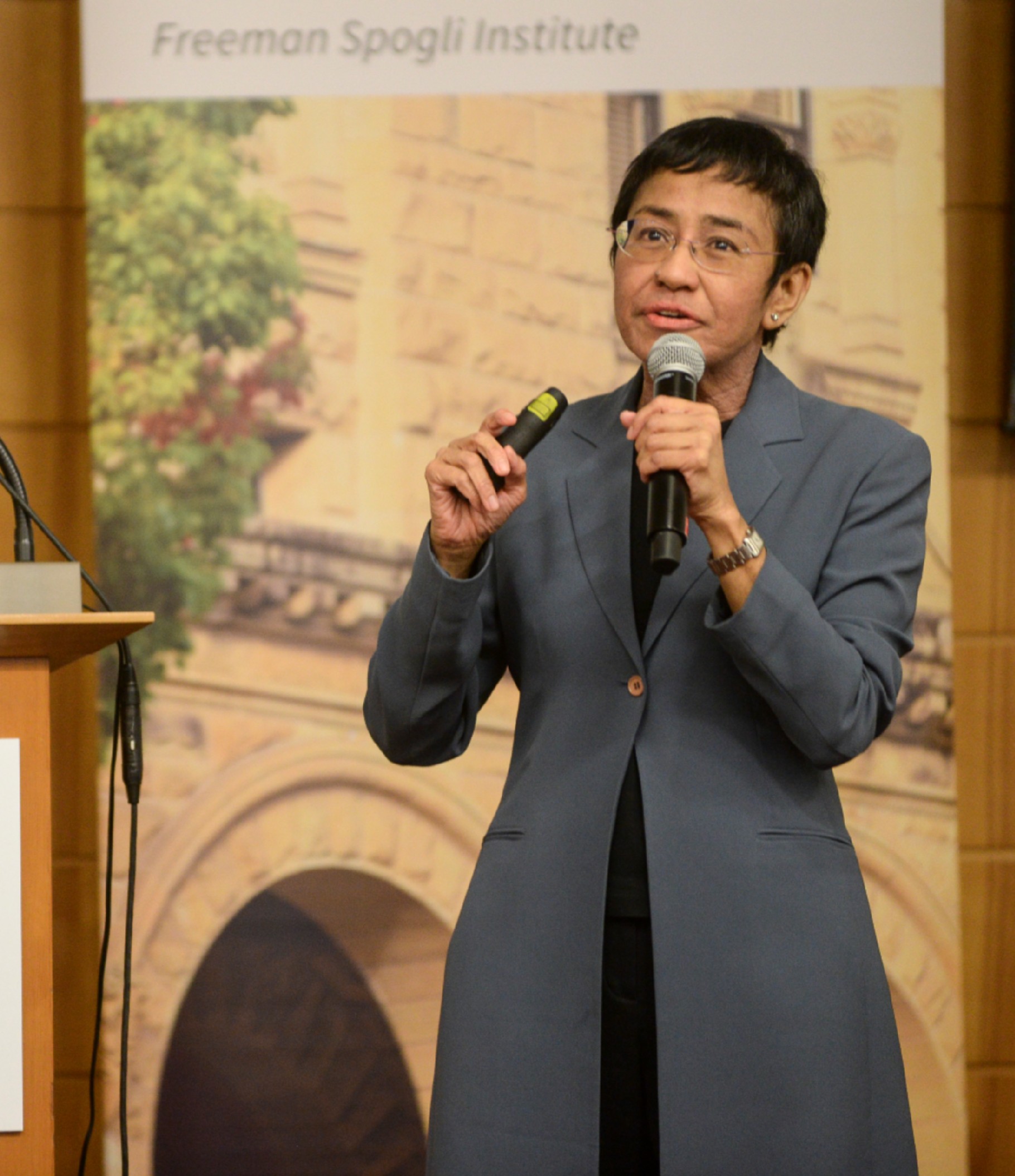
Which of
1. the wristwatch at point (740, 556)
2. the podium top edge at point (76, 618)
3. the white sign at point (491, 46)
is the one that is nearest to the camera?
the podium top edge at point (76, 618)

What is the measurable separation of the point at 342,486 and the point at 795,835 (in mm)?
1824

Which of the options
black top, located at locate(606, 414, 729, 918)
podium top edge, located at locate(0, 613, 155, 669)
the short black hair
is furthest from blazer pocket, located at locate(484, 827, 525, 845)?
the short black hair

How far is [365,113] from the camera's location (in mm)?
3092

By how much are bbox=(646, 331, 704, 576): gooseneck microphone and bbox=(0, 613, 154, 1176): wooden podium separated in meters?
0.47

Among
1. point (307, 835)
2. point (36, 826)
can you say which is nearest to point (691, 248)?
point (36, 826)

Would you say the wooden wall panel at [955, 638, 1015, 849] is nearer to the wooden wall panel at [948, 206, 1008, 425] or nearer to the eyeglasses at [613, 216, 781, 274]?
the wooden wall panel at [948, 206, 1008, 425]

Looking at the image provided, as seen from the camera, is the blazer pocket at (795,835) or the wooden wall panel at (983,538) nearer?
the blazer pocket at (795,835)

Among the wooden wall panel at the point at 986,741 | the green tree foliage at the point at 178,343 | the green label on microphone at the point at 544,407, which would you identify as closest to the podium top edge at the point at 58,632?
the green label on microphone at the point at 544,407

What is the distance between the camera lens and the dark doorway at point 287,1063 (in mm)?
3068

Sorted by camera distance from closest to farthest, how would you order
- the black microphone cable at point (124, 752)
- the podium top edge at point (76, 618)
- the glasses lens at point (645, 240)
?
the podium top edge at point (76, 618)
the black microphone cable at point (124, 752)
the glasses lens at point (645, 240)

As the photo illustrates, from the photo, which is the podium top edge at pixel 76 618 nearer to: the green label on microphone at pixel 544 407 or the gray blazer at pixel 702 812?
the gray blazer at pixel 702 812

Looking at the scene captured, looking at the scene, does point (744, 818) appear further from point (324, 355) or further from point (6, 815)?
point (324, 355)

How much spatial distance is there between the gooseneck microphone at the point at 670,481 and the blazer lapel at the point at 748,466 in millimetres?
115

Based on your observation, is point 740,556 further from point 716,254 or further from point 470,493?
point 716,254
